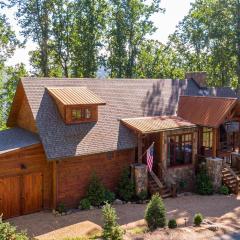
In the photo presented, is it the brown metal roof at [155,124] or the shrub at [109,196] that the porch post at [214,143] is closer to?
the brown metal roof at [155,124]

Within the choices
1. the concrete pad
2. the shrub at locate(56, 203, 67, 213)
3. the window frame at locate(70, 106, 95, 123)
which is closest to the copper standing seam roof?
the window frame at locate(70, 106, 95, 123)

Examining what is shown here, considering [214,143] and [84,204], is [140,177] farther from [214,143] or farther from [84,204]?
[214,143]

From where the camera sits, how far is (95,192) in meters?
21.7

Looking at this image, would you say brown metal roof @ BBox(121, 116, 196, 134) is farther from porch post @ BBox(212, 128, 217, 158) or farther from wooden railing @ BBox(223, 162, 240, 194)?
wooden railing @ BBox(223, 162, 240, 194)

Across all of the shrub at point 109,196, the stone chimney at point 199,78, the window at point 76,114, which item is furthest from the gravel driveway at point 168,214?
the stone chimney at point 199,78

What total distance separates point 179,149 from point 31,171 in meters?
11.0

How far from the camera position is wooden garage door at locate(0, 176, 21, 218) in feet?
63.5

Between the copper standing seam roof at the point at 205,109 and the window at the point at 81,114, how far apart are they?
8.11 m

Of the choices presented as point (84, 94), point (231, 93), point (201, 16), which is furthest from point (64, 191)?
point (201, 16)

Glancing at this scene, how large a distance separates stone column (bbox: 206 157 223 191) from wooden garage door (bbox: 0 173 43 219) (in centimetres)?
1209

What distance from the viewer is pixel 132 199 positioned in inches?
906

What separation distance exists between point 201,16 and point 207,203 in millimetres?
32676

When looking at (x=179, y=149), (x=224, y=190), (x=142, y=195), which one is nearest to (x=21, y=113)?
(x=142, y=195)

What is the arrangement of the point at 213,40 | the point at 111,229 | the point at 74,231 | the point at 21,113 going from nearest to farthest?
the point at 111,229
the point at 74,231
the point at 21,113
the point at 213,40
